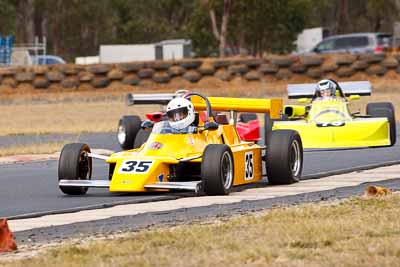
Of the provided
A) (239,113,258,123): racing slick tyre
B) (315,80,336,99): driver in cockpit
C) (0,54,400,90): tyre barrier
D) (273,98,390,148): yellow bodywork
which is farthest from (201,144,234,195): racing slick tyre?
(0,54,400,90): tyre barrier

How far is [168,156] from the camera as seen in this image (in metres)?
14.3

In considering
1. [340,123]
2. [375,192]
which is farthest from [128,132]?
[375,192]

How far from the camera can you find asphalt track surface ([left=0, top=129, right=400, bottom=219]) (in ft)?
44.5

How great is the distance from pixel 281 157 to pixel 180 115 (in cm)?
132

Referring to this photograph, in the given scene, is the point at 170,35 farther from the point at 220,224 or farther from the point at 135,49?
the point at 220,224

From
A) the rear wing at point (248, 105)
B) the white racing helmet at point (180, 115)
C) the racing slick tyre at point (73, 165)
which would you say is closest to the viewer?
the racing slick tyre at point (73, 165)

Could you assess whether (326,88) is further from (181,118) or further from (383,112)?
(181,118)

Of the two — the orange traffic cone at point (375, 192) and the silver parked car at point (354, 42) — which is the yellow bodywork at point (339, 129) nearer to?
the orange traffic cone at point (375, 192)

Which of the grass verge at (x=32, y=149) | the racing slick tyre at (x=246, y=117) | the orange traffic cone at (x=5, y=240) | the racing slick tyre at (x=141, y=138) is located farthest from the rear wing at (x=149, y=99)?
the orange traffic cone at (x=5, y=240)

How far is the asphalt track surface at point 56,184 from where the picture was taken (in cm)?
1355

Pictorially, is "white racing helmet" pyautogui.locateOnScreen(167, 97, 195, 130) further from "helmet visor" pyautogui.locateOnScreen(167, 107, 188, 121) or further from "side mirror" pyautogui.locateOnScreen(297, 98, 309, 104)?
"side mirror" pyautogui.locateOnScreen(297, 98, 309, 104)

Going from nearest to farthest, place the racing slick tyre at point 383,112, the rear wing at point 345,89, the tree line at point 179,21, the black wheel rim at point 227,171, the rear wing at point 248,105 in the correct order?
the black wheel rim at point 227,171, the rear wing at point 248,105, the racing slick tyre at point 383,112, the rear wing at point 345,89, the tree line at point 179,21

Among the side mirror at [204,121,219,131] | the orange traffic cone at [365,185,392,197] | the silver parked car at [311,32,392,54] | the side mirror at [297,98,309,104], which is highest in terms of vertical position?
the silver parked car at [311,32,392,54]

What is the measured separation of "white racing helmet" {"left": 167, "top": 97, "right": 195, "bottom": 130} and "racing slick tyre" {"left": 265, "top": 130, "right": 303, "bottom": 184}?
1033 millimetres
